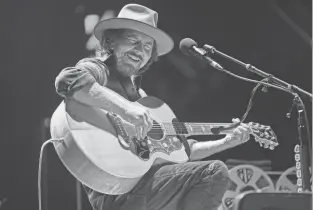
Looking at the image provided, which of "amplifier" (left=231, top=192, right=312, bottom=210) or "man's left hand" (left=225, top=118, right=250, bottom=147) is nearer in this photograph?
"amplifier" (left=231, top=192, right=312, bottom=210)

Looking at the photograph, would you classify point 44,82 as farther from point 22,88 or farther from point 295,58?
point 295,58

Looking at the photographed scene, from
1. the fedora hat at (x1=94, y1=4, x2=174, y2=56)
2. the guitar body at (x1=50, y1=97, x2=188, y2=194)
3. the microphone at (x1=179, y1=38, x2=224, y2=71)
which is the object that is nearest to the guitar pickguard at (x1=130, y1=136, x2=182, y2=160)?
the guitar body at (x1=50, y1=97, x2=188, y2=194)

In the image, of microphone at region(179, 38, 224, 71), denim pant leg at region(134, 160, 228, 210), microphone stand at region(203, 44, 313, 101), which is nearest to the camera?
denim pant leg at region(134, 160, 228, 210)

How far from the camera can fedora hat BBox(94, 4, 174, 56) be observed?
2.35 m

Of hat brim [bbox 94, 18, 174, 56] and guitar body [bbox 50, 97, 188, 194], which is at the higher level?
hat brim [bbox 94, 18, 174, 56]

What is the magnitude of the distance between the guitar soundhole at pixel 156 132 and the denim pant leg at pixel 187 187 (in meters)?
0.19

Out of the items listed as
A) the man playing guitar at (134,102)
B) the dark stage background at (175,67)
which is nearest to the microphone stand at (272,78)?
the man playing guitar at (134,102)

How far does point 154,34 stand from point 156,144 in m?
0.58

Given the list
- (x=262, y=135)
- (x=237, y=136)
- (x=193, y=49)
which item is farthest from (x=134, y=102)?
(x=262, y=135)

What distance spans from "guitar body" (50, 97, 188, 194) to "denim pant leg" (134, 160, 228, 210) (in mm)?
85

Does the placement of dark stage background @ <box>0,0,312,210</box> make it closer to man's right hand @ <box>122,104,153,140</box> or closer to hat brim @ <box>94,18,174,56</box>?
hat brim @ <box>94,18,174,56</box>

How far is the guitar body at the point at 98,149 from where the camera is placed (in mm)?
1969

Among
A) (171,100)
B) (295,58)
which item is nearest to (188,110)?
(171,100)

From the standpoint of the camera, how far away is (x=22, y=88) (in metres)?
3.12
